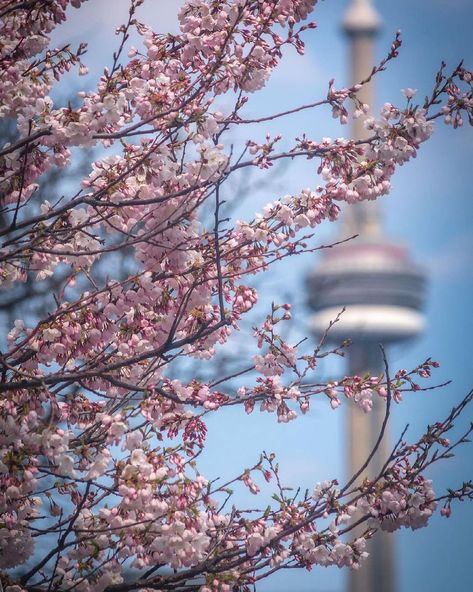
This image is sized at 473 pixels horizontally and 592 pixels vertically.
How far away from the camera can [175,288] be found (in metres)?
6.14

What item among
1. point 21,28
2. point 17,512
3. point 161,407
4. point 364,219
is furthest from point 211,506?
point 364,219

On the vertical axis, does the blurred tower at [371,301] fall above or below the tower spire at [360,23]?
below

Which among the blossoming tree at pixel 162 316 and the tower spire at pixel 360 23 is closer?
the blossoming tree at pixel 162 316

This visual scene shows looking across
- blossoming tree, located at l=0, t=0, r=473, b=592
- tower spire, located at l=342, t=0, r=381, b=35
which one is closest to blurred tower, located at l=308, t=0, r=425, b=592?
tower spire, located at l=342, t=0, r=381, b=35

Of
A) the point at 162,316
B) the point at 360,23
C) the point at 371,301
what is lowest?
the point at 162,316

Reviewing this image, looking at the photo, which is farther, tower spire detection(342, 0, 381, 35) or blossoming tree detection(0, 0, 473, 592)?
tower spire detection(342, 0, 381, 35)

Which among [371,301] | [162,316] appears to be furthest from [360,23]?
[162,316]

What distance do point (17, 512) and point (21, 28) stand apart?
9.47 feet

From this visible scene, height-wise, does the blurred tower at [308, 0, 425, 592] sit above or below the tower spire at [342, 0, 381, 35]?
below

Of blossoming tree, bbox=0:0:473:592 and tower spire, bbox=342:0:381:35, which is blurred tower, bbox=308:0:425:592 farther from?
blossoming tree, bbox=0:0:473:592

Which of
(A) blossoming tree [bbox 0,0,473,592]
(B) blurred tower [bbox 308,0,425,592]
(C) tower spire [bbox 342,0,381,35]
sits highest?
(C) tower spire [bbox 342,0,381,35]

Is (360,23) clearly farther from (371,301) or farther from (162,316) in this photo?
(162,316)

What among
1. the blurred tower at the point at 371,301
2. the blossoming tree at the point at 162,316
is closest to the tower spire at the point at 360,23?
the blurred tower at the point at 371,301

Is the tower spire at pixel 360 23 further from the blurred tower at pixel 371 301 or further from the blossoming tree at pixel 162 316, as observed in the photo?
the blossoming tree at pixel 162 316
